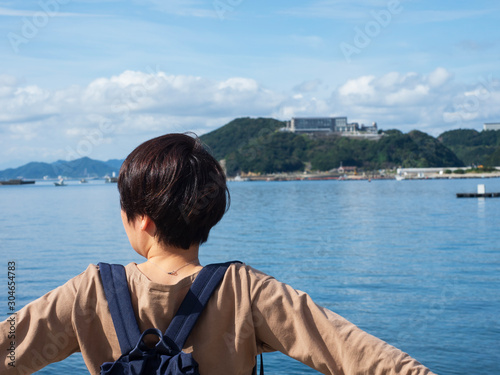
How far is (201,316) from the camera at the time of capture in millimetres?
1368

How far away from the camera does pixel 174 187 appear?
1411 millimetres

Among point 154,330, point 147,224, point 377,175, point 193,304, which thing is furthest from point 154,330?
point 377,175

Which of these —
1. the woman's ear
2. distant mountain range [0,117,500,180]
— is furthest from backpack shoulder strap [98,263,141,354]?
distant mountain range [0,117,500,180]

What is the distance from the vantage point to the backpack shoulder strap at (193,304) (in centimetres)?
133

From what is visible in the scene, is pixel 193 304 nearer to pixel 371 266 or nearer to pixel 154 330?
pixel 154 330

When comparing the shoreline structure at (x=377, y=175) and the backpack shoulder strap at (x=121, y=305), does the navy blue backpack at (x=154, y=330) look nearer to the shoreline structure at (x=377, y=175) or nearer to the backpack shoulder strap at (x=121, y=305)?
the backpack shoulder strap at (x=121, y=305)

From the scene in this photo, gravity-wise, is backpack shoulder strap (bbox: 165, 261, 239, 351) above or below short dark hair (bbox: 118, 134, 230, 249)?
below

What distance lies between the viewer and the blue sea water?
1040cm

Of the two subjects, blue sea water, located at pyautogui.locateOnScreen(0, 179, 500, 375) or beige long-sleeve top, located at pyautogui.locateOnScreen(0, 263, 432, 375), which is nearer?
beige long-sleeve top, located at pyautogui.locateOnScreen(0, 263, 432, 375)

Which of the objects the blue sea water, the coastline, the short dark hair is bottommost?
the blue sea water

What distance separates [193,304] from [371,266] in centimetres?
1919

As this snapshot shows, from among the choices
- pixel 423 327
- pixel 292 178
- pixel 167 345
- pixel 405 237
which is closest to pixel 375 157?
pixel 292 178

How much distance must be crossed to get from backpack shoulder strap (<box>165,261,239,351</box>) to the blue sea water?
26.0 ft

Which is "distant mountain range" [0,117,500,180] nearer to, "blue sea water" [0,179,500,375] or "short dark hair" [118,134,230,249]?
"blue sea water" [0,179,500,375]
